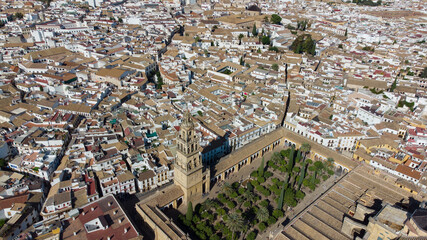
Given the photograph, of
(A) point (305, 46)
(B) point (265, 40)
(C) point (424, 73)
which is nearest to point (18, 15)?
(B) point (265, 40)

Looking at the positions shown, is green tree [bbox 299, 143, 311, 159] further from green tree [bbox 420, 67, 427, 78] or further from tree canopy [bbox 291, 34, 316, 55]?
tree canopy [bbox 291, 34, 316, 55]

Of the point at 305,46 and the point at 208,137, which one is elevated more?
the point at 305,46

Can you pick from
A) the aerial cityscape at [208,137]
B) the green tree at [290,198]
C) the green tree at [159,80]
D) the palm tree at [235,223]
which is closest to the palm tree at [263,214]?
the aerial cityscape at [208,137]

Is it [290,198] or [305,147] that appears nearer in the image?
[290,198]

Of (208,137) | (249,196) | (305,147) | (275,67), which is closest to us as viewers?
(249,196)

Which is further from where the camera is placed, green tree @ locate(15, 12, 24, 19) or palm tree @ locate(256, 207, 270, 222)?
green tree @ locate(15, 12, 24, 19)

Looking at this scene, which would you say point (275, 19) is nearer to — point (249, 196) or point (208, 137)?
point (208, 137)

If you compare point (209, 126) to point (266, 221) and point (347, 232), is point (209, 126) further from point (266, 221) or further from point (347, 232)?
point (347, 232)

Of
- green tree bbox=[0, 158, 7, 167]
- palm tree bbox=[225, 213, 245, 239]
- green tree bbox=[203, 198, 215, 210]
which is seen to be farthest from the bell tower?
green tree bbox=[0, 158, 7, 167]

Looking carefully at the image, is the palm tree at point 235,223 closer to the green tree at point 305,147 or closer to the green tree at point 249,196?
the green tree at point 249,196
